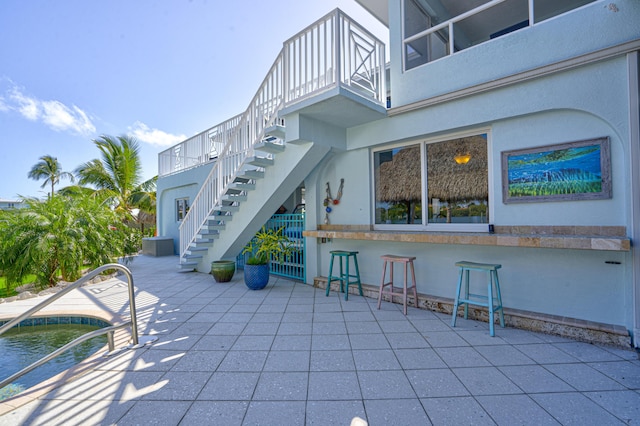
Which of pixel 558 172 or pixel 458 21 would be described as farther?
pixel 458 21

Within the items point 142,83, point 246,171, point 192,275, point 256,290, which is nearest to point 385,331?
point 256,290

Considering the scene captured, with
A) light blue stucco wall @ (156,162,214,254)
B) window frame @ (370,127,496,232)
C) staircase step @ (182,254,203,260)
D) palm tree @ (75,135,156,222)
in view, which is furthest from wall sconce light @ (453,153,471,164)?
palm tree @ (75,135,156,222)

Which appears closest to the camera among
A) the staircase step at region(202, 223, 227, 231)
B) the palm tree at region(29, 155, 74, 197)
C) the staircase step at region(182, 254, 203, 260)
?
the staircase step at region(202, 223, 227, 231)

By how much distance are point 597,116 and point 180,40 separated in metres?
7.62

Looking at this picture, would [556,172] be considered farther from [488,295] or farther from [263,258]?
[263,258]

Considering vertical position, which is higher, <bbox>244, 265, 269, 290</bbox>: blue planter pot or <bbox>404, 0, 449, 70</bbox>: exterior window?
<bbox>404, 0, 449, 70</bbox>: exterior window

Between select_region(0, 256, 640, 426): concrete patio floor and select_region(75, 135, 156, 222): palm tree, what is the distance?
12241mm

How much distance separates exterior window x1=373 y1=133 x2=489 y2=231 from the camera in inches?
165

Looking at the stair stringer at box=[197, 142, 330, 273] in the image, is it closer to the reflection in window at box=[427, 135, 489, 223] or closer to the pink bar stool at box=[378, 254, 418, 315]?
the reflection in window at box=[427, 135, 489, 223]

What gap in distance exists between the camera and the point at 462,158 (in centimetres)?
434

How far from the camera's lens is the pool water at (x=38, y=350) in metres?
2.84

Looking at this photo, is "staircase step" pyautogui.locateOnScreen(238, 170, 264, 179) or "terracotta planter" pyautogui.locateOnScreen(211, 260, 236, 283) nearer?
"staircase step" pyautogui.locateOnScreen(238, 170, 264, 179)

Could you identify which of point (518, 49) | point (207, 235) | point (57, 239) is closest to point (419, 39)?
point (518, 49)

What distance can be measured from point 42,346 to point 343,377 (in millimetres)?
3844
